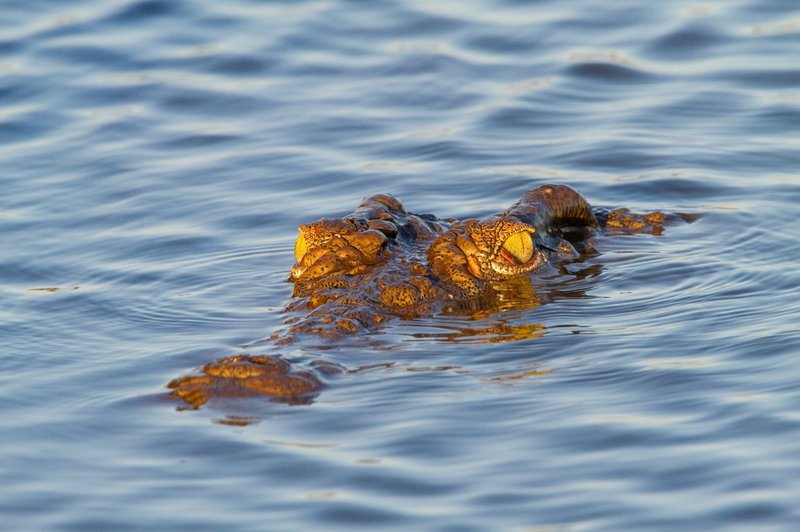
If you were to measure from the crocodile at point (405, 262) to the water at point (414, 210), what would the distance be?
0.25 metres

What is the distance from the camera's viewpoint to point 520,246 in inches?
400

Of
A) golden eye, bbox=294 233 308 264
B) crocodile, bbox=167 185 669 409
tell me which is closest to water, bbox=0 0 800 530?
crocodile, bbox=167 185 669 409

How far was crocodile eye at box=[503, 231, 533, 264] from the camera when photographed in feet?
33.2

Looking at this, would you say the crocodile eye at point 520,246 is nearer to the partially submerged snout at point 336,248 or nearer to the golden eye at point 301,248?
the partially submerged snout at point 336,248

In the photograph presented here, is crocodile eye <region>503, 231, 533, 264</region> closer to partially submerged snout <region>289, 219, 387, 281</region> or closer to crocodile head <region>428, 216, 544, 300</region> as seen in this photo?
crocodile head <region>428, 216, 544, 300</region>

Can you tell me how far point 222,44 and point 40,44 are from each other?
2362 millimetres

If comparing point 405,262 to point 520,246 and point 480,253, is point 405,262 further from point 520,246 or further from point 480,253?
point 520,246

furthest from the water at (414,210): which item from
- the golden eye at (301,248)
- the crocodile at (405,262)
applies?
the golden eye at (301,248)

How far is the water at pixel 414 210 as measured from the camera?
7.05 m

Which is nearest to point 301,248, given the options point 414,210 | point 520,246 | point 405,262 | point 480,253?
point 405,262

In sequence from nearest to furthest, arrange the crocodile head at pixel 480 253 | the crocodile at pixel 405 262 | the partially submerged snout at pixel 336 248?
the crocodile at pixel 405 262 < the partially submerged snout at pixel 336 248 < the crocodile head at pixel 480 253

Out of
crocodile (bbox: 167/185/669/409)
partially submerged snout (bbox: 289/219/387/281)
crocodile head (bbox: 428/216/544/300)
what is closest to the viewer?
crocodile (bbox: 167/185/669/409)

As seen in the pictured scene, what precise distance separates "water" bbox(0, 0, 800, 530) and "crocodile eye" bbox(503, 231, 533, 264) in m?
0.30

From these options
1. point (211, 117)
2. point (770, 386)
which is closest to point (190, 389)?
point (770, 386)
